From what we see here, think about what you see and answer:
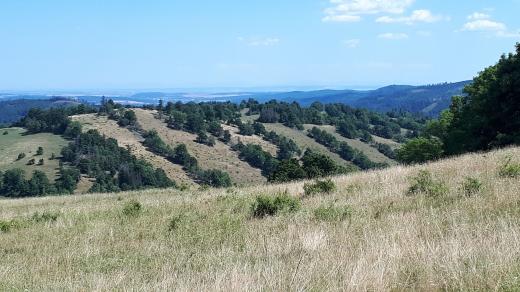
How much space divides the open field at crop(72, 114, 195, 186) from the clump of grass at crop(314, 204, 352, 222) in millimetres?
108538

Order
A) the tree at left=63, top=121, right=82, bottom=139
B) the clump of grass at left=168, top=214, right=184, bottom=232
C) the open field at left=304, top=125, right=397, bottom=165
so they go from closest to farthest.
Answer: the clump of grass at left=168, top=214, right=184, bottom=232, the tree at left=63, top=121, right=82, bottom=139, the open field at left=304, top=125, right=397, bottom=165

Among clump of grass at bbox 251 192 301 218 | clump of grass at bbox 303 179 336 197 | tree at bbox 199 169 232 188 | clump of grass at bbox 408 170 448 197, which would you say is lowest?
tree at bbox 199 169 232 188

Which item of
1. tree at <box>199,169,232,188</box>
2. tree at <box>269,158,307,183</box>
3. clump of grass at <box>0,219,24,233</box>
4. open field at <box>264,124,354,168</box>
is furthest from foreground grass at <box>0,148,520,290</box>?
open field at <box>264,124,354,168</box>

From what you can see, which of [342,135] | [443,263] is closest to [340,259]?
[443,263]

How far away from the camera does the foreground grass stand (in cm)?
445

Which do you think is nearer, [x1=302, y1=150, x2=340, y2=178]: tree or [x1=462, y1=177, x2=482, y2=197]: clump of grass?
[x1=462, y1=177, x2=482, y2=197]: clump of grass

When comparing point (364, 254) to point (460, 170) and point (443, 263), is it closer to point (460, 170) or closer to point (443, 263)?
point (443, 263)

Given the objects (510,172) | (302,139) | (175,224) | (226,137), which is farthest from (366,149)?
(175,224)

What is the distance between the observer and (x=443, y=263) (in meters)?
4.59

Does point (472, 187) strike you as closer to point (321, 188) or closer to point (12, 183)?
point (321, 188)

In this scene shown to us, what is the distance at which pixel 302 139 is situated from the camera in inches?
6698

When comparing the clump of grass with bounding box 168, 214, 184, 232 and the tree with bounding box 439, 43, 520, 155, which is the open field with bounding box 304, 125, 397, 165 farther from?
the clump of grass with bounding box 168, 214, 184, 232

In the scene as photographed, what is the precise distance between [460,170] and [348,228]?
688 centimetres

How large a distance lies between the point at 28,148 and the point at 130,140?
2708 centimetres
